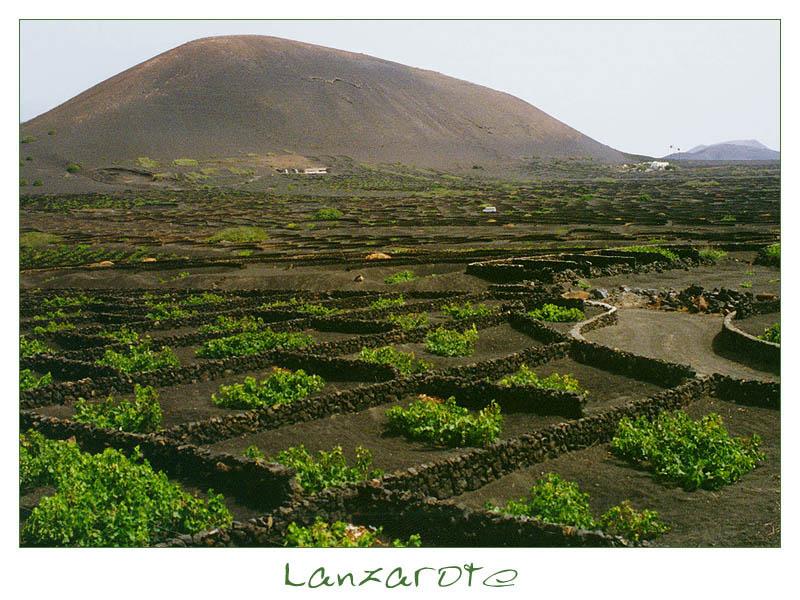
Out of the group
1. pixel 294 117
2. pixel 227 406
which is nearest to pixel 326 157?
pixel 294 117

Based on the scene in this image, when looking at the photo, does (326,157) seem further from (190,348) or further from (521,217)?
(190,348)

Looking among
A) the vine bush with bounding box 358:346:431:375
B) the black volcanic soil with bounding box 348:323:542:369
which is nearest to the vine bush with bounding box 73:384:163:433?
the vine bush with bounding box 358:346:431:375

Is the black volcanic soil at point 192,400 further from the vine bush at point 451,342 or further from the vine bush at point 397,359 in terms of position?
the vine bush at point 451,342

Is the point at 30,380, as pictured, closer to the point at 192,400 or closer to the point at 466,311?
the point at 192,400

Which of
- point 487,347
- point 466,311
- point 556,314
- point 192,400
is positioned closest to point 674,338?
point 556,314

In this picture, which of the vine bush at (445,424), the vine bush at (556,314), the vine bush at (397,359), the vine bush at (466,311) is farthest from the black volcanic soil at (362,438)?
the vine bush at (556,314)

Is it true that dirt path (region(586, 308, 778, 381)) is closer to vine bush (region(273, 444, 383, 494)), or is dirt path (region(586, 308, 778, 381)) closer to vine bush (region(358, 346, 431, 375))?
vine bush (region(358, 346, 431, 375))

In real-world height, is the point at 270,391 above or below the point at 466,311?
below
